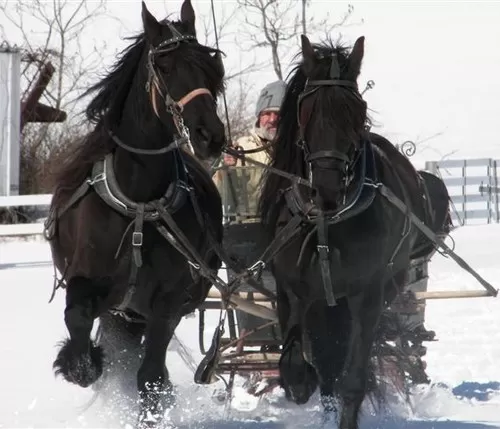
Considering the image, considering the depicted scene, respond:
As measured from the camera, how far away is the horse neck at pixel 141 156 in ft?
21.2

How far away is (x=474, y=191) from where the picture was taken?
64.0 feet

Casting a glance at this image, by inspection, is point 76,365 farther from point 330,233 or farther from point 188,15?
point 188,15

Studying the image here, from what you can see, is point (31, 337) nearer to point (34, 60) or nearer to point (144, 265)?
point (144, 265)

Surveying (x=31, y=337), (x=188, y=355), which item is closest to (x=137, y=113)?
(x=188, y=355)

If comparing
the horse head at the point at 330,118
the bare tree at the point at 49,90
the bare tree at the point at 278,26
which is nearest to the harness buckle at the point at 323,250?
the horse head at the point at 330,118

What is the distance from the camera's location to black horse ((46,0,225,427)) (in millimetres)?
6367

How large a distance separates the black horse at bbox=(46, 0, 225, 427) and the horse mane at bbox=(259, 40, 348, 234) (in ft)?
1.21

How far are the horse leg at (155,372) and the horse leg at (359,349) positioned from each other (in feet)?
3.11

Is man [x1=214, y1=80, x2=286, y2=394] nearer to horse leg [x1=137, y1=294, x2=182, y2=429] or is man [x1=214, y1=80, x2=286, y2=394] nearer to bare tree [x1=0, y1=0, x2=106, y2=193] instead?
horse leg [x1=137, y1=294, x2=182, y2=429]

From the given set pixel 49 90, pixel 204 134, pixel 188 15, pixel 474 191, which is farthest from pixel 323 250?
pixel 49 90

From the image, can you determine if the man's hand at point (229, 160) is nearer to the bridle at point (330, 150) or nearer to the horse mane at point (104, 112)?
the horse mane at point (104, 112)

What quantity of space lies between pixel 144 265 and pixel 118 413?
42.2 inches

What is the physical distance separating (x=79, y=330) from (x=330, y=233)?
1337 millimetres

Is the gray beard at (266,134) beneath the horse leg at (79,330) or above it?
above
